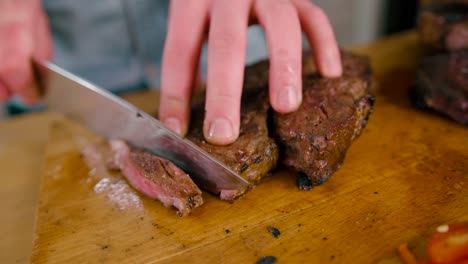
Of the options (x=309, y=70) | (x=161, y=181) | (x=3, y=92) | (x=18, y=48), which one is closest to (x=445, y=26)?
(x=309, y=70)

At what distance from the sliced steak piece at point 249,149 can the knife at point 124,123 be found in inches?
2.5

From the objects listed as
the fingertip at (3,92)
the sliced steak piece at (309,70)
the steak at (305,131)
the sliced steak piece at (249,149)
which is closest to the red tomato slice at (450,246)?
the steak at (305,131)

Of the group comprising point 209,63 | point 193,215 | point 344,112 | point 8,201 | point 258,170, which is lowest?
point 8,201

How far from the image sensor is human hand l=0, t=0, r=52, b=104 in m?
2.78

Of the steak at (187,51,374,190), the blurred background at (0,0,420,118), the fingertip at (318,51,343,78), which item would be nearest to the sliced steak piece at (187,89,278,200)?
the steak at (187,51,374,190)

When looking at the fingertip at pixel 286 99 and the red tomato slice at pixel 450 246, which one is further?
the fingertip at pixel 286 99

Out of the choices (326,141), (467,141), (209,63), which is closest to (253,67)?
(209,63)

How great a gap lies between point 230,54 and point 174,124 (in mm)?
475

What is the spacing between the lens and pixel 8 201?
8.26 ft

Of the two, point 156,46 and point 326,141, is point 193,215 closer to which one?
point 326,141

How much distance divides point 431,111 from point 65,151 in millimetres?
2253

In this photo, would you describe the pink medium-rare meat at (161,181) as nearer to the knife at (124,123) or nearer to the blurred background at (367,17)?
the knife at (124,123)

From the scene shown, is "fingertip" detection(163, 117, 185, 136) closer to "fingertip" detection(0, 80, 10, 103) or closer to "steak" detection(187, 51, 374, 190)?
"steak" detection(187, 51, 374, 190)

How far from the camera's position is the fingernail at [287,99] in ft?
6.89
